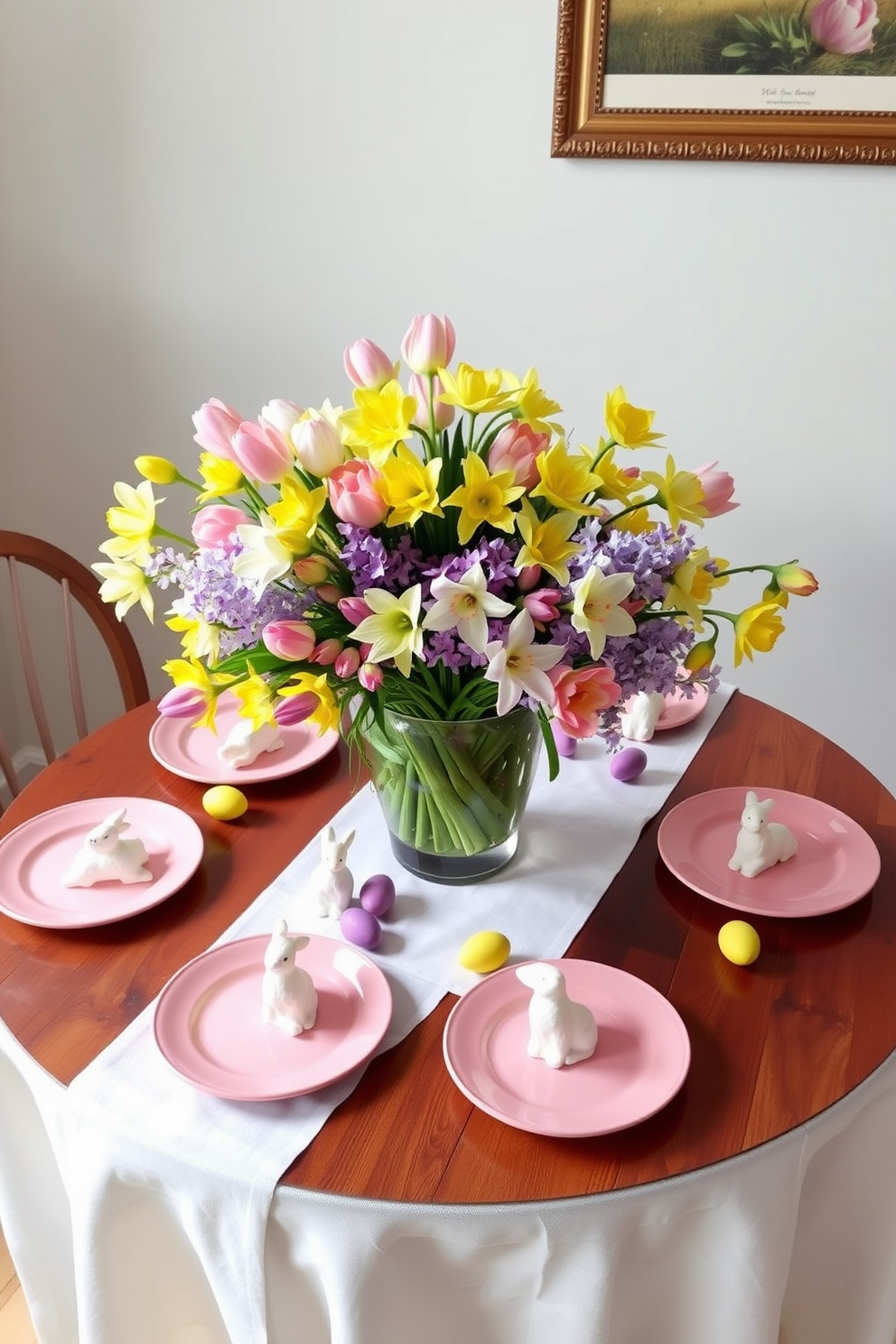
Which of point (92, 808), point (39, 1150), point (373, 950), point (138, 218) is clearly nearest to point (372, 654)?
point (373, 950)

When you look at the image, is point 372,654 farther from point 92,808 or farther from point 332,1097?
point 92,808

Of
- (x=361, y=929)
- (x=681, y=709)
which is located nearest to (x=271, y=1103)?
(x=361, y=929)

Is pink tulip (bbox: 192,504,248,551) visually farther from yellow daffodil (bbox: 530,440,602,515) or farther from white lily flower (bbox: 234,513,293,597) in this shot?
yellow daffodil (bbox: 530,440,602,515)

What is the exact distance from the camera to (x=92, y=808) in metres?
1.36

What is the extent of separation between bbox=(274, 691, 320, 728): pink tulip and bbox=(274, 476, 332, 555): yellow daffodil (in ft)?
0.44

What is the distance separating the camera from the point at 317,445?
1.00 meters

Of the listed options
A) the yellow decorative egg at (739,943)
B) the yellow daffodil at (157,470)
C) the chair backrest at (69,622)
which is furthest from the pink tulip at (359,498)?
the chair backrest at (69,622)

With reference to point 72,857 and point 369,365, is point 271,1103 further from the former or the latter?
point 369,365

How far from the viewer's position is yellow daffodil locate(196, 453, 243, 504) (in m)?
1.03

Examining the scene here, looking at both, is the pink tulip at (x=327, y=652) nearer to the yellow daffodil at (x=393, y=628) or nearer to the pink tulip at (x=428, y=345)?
the yellow daffodil at (x=393, y=628)

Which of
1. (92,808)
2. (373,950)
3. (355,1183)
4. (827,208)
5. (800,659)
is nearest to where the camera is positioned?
(355,1183)

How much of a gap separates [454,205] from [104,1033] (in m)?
1.62

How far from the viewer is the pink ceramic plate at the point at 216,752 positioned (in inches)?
56.7

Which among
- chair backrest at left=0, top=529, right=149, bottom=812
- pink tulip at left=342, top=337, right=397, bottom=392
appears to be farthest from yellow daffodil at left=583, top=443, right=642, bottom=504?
chair backrest at left=0, top=529, right=149, bottom=812
